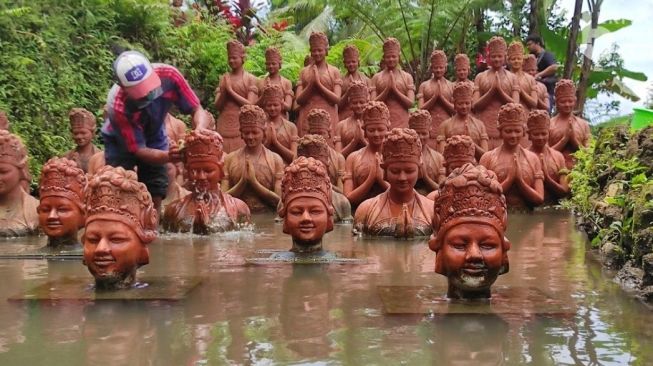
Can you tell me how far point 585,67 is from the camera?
1509 cm

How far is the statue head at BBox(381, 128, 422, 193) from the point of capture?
248 inches

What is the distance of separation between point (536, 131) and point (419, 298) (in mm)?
5841

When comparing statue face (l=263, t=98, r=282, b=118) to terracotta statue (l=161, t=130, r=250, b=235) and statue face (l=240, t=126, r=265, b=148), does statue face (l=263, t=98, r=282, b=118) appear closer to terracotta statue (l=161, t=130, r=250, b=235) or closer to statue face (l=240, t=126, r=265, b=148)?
statue face (l=240, t=126, r=265, b=148)

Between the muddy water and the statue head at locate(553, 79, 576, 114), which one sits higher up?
the statue head at locate(553, 79, 576, 114)

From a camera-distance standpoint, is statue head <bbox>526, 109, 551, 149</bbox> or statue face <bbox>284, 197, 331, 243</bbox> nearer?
statue face <bbox>284, 197, 331, 243</bbox>

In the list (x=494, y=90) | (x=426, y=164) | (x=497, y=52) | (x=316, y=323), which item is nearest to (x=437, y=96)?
(x=494, y=90)

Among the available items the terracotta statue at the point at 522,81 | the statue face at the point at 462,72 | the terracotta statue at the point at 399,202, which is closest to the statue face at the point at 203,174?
the terracotta statue at the point at 399,202

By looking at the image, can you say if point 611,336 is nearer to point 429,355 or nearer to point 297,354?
point 429,355

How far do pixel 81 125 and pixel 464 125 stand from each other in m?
5.26

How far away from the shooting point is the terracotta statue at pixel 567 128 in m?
10.6

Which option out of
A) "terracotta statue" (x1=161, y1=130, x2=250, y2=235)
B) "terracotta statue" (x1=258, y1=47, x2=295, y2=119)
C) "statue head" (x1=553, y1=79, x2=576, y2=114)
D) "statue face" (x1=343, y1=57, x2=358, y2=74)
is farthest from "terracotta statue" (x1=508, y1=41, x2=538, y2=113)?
"terracotta statue" (x1=161, y1=130, x2=250, y2=235)

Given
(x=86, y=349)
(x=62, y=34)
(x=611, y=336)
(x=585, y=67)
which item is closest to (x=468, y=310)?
(x=611, y=336)

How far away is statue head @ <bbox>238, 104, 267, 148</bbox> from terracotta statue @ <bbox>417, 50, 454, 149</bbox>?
4896 mm

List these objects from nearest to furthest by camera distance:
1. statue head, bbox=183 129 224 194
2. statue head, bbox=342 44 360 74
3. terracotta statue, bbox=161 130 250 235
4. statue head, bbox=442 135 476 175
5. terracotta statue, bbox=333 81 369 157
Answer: statue head, bbox=183 129 224 194 < terracotta statue, bbox=161 130 250 235 < statue head, bbox=442 135 476 175 < terracotta statue, bbox=333 81 369 157 < statue head, bbox=342 44 360 74
